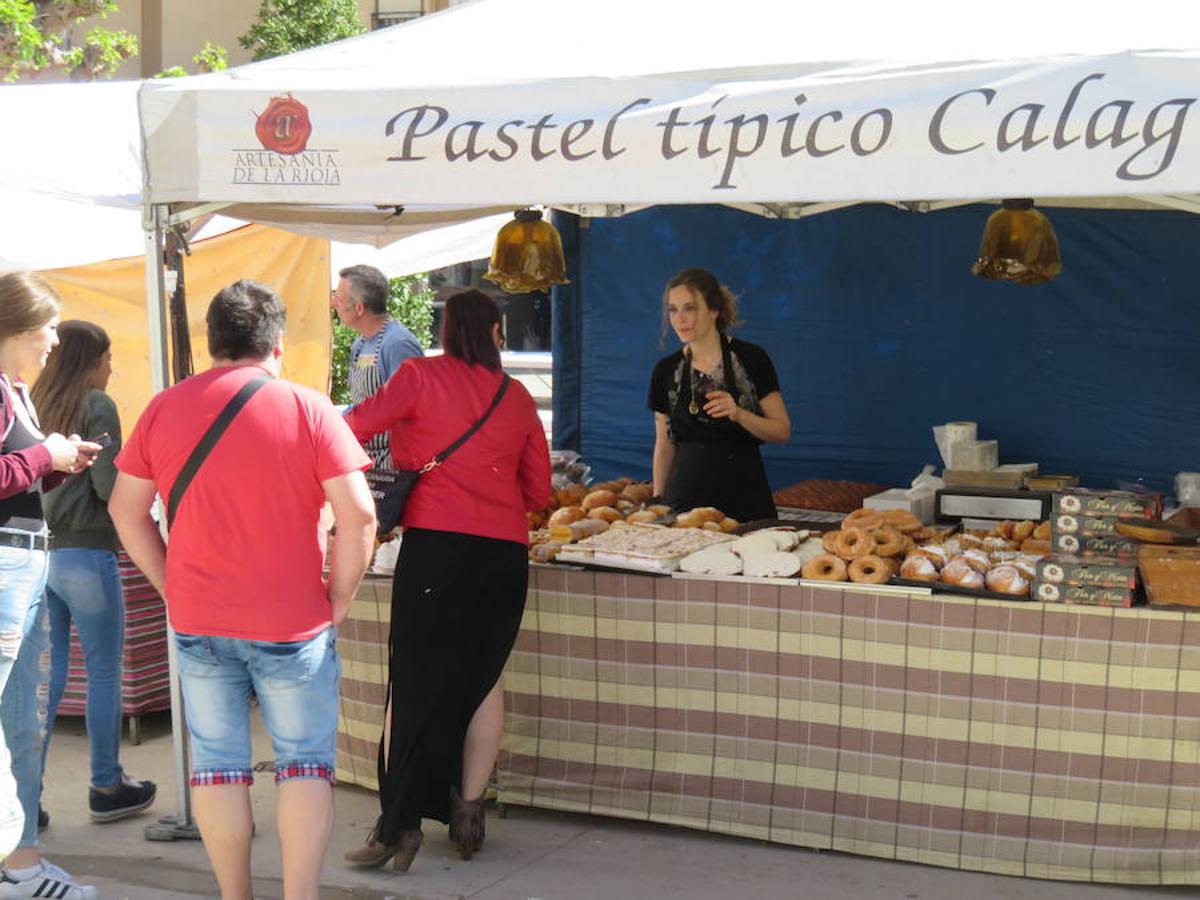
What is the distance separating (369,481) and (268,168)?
1.05 m

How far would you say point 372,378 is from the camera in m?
6.52

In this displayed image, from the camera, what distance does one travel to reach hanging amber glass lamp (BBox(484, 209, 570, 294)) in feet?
21.6

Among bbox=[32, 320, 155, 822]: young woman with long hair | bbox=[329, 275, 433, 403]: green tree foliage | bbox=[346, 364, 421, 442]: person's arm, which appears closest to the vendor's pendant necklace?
bbox=[346, 364, 421, 442]: person's arm

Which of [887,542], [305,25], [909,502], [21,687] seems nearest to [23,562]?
[21,687]

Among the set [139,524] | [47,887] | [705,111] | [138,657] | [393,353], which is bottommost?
[47,887]

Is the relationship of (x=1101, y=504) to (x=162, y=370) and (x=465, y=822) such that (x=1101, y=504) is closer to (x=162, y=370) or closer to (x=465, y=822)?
(x=465, y=822)

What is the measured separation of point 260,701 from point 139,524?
0.57 m

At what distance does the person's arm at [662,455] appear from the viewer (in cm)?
636

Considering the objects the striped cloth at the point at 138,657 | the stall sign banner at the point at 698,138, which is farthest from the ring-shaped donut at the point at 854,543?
the striped cloth at the point at 138,657

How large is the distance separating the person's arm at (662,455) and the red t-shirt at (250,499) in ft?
9.00

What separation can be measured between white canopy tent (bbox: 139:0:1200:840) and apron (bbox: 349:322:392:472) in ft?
5.64

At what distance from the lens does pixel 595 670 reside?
5.10 m

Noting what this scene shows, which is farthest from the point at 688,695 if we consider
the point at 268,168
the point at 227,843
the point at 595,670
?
the point at 268,168

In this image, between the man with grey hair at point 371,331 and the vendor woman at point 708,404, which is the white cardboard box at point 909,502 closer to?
the vendor woman at point 708,404
